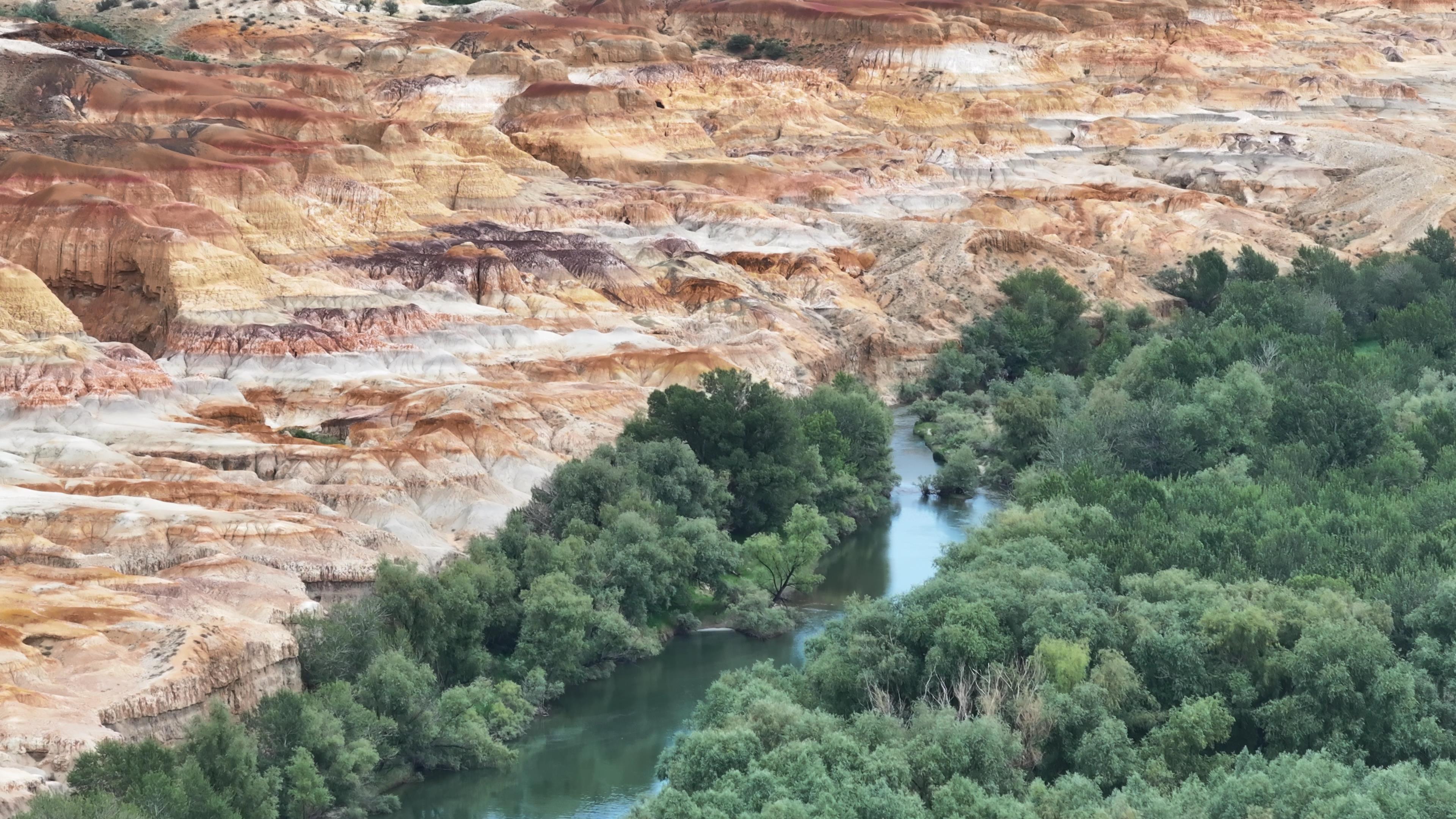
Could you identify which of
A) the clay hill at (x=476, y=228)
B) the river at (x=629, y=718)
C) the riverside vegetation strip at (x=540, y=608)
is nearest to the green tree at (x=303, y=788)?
the riverside vegetation strip at (x=540, y=608)

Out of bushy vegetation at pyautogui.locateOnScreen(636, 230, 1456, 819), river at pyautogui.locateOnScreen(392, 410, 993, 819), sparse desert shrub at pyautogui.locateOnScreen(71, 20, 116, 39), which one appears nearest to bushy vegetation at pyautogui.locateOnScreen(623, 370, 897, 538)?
river at pyautogui.locateOnScreen(392, 410, 993, 819)

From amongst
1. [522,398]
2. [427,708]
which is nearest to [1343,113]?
[522,398]

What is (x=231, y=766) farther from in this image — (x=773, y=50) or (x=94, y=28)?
(x=773, y=50)

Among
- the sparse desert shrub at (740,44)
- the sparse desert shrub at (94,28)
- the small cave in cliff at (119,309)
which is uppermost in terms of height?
the small cave in cliff at (119,309)

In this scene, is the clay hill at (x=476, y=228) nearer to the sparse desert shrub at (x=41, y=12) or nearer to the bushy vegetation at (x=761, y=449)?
the sparse desert shrub at (x=41, y=12)

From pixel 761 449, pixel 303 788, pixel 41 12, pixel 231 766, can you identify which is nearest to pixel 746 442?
pixel 761 449
